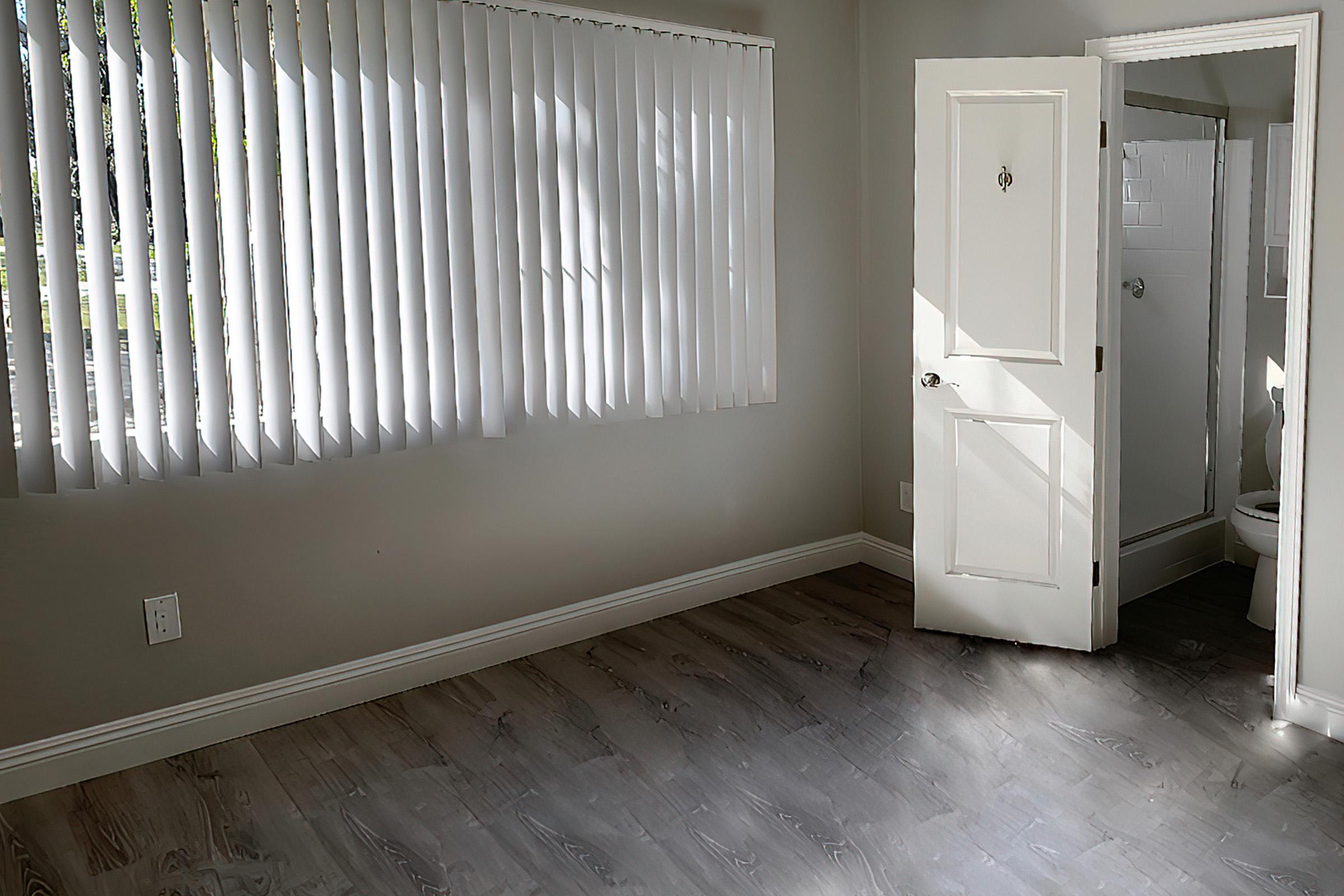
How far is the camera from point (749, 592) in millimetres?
4098

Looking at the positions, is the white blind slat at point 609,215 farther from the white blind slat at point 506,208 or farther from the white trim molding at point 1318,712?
the white trim molding at point 1318,712

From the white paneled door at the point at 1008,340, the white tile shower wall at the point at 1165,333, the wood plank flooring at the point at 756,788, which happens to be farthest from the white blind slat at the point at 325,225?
the white tile shower wall at the point at 1165,333

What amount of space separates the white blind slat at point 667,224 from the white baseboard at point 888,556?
1169mm

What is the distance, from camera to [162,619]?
2848 millimetres

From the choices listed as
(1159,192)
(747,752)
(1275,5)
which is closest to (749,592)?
(747,752)

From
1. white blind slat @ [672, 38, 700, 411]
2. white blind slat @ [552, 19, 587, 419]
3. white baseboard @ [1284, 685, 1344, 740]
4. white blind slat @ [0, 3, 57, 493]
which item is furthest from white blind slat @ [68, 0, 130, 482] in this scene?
white baseboard @ [1284, 685, 1344, 740]

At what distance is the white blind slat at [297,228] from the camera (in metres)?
2.77

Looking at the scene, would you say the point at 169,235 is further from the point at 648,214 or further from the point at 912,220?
the point at 912,220

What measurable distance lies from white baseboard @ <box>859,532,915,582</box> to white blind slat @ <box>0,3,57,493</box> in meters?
2.95

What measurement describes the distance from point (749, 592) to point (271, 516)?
1843 millimetres

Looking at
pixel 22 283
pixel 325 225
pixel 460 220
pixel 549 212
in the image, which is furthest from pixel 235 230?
pixel 549 212

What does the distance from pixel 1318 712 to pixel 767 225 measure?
2.29 m

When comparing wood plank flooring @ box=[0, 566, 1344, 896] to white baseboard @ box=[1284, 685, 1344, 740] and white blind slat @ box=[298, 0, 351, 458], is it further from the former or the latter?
white blind slat @ box=[298, 0, 351, 458]

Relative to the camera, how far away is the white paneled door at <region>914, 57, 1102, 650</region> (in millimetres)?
3242
